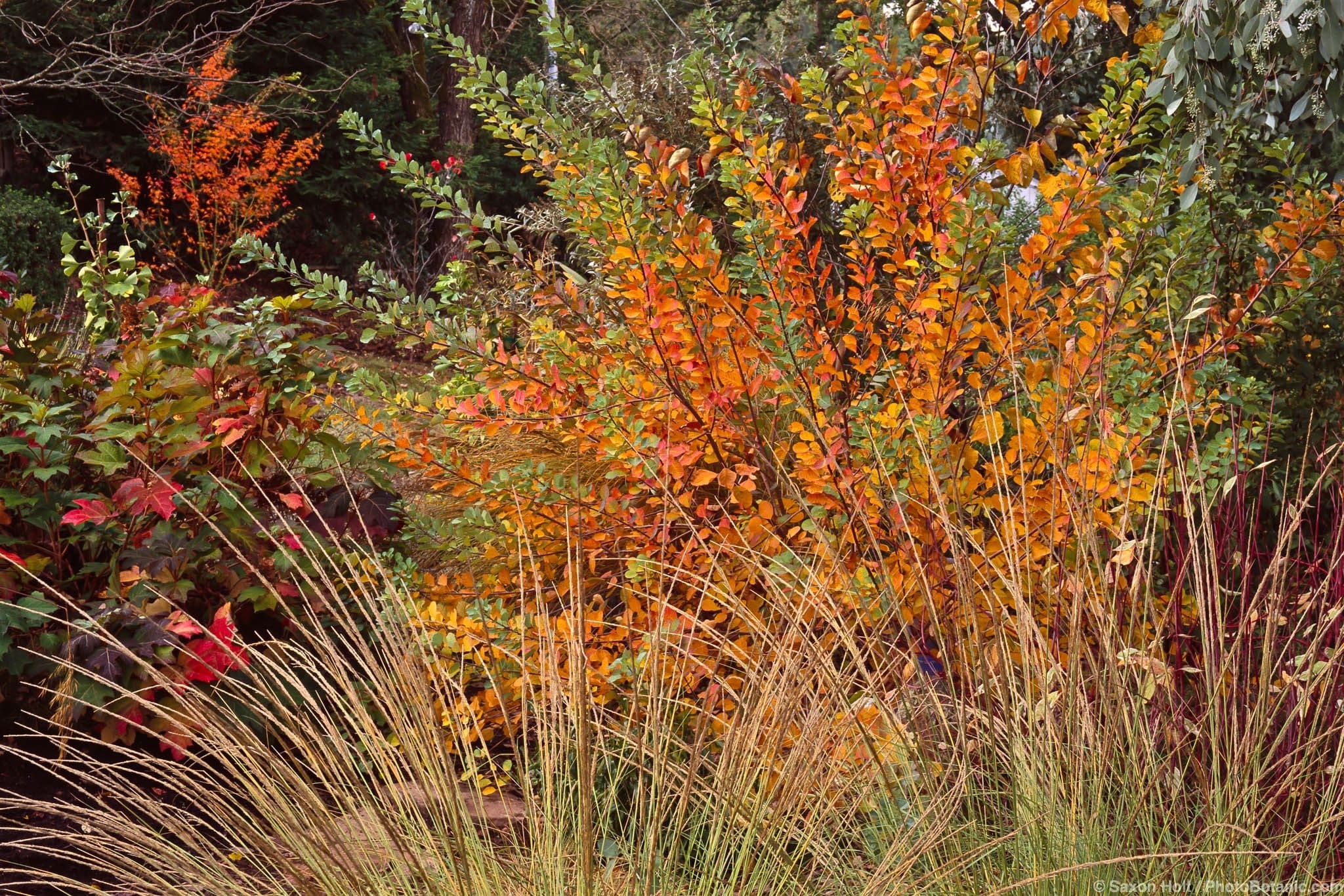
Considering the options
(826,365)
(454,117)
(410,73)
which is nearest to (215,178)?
(454,117)

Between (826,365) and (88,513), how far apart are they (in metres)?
1.68

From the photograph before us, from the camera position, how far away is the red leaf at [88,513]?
2.42 m

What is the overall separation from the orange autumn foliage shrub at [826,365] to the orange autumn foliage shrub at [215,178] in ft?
26.7

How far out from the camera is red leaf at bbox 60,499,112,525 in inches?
95.3

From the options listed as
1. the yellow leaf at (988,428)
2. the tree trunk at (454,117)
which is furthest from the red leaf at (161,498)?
the tree trunk at (454,117)

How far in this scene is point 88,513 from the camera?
8.02ft

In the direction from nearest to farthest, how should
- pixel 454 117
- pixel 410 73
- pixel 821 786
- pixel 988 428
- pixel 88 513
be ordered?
pixel 821 786 → pixel 988 428 → pixel 88 513 → pixel 454 117 → pixel 410 73

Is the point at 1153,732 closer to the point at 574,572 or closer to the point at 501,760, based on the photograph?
the point at 574,572

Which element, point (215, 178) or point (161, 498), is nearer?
point (161, 498)

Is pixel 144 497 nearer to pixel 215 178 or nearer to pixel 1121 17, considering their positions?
pixel 1121 17

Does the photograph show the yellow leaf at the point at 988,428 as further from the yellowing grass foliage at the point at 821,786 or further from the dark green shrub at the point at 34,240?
the dark green shrub at the point at 34,240

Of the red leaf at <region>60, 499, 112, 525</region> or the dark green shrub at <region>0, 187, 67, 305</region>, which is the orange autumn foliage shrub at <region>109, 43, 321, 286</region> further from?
the red leaf at <region>60, 499, 112, 525</region>

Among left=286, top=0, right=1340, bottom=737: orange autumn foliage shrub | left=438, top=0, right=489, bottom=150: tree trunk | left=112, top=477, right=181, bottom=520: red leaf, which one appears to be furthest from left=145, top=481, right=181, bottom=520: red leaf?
→ left=438, top=0, right=489, bottom=150: tree trunk

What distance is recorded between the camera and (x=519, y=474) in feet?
8.90
